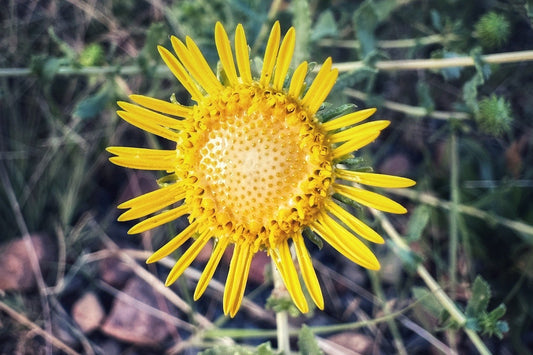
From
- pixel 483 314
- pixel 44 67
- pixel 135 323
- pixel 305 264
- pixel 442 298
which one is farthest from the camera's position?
pixel 135 323

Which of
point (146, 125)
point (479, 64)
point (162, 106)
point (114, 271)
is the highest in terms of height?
point (479, 64)

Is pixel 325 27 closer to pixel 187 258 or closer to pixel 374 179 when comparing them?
pixel 374 179

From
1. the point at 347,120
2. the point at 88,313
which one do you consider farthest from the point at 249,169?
the point at 88,313

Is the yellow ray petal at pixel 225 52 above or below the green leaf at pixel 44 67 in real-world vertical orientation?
above

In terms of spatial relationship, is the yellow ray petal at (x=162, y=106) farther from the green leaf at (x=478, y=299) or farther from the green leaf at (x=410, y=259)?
the green leaf at (x=478, y=299)

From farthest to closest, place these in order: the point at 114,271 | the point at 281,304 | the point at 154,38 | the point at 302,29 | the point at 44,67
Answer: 1. the point at 114,271
2. the point at 154,38
3. the point at 44,67
4. the point at 302,29
5. the point at 281,304

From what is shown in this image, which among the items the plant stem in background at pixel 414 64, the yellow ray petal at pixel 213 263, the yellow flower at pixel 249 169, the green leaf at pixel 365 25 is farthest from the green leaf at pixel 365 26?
the yellow ray petal at pixel 213 263

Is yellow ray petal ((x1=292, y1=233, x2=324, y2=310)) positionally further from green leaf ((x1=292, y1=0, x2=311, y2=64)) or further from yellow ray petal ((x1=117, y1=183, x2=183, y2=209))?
green leaf ((x1=292, y1=0, x2=311, y2=64))
